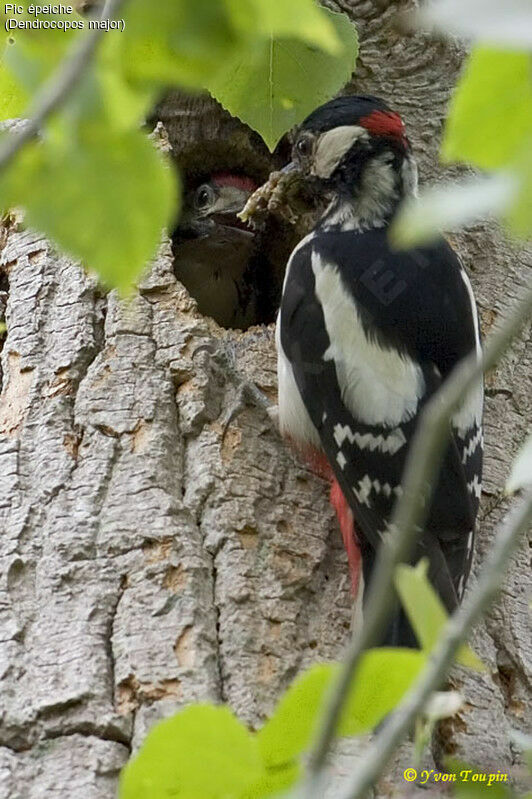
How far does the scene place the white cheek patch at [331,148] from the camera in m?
2.73

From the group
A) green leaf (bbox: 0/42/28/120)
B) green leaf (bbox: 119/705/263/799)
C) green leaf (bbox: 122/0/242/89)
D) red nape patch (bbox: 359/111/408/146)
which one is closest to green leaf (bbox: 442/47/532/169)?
green leaf (bbox: 122/0/242/89)

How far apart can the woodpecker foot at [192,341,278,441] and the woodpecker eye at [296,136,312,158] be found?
61 cm

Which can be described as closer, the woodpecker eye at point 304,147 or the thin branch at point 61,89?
the thin branch at point 61,89

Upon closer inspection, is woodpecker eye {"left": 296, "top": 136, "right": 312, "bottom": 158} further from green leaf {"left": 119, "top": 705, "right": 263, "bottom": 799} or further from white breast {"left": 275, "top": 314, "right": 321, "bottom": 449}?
green leaf {"left": 119, "top": 705, "right": 263, "bottom": 799}

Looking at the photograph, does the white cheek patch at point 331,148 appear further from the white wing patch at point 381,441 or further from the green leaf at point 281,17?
the green leaf at point 281,17

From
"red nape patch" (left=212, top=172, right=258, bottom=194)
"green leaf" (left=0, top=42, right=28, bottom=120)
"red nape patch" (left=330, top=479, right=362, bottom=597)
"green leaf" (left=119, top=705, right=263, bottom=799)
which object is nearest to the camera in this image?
"green leaf" (left=119, top=705, right=263, bottom=799)

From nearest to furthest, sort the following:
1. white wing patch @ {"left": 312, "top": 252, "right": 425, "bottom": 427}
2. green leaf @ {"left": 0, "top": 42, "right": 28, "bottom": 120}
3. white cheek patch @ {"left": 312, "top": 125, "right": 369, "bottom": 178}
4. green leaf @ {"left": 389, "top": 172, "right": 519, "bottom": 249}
Result: green leaf @ {"left": 389, "top": 172, "right": 519, "bottom": 249}
green leaf @ {"left": 0, "top": 42, "right": 28, "bottom": 120}
white wing patch @ {"left": 312, "top": 252, "right": 425, "bottom": 427}
white cheek patch @ {"left": 312, "top": 125, "right": 369, "bottom": 178}

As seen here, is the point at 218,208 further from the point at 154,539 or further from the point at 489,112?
the point at 489,112

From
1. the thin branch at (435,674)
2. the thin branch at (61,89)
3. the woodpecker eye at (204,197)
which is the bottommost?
the woodpecker eye at (204,197)

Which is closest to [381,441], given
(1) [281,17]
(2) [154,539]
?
(2) [154,539]

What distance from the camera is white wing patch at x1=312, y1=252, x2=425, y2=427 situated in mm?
2309

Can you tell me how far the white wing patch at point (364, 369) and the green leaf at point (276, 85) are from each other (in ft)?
1.80

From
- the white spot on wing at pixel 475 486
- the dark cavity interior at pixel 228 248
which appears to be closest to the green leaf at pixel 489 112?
the white spot on wing at pixel 475 486

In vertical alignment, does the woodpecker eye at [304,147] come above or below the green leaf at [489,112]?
below
